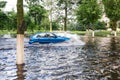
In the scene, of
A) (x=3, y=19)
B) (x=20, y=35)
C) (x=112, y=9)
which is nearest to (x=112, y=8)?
(x=112, y=9)

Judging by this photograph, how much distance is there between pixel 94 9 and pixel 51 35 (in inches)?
1049

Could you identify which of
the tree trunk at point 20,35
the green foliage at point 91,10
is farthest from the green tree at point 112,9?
the tree trunk at point 20,35

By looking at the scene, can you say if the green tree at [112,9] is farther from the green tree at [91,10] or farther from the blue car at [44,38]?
the blue car at [44,38]

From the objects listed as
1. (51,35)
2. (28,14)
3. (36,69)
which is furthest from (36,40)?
(28,14)

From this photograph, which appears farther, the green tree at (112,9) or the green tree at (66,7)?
the green tree at (66,7)

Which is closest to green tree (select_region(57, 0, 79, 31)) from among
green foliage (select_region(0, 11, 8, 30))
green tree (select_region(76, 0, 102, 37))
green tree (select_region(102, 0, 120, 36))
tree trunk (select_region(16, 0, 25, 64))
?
green tree (select_region(76, 0, 102, 37))

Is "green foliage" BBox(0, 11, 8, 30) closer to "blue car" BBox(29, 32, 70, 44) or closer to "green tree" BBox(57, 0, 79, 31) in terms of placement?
"green tree" BBox(57, 0, 79, 31)

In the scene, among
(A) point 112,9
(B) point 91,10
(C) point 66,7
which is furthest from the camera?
(C) point 66,7

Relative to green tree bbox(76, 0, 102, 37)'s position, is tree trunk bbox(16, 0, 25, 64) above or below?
below

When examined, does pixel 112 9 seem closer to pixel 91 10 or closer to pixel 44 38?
pixel 91 10

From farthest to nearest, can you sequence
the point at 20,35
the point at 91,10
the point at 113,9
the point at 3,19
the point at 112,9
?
the point at 3,19
the point at 112,9
the point at 113,9
the point at 91,10
the point at 20,35

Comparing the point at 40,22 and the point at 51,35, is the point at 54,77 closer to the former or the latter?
the point at 51,35

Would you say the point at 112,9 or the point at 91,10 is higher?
the point at 112,9

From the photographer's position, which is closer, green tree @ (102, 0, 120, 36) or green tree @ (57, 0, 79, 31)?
green tree @ (102, 0, 120, 36)
